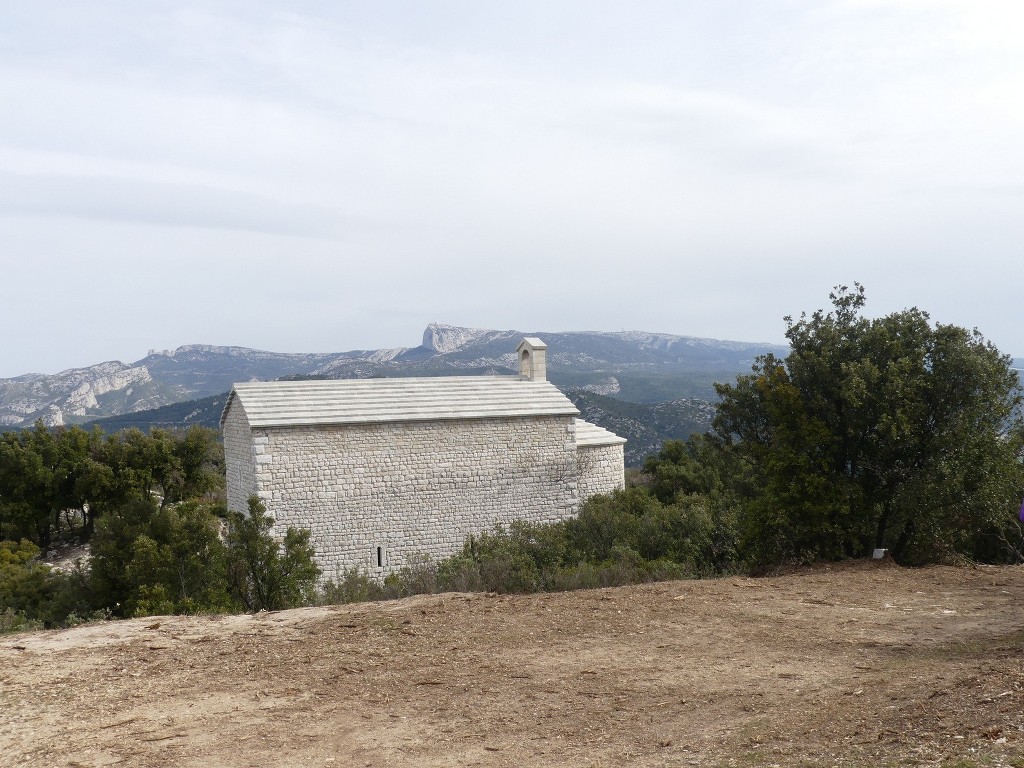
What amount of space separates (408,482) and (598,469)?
6091 mm

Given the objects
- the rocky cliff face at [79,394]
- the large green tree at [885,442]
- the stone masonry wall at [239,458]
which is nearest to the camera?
the large green tree at [885,442]

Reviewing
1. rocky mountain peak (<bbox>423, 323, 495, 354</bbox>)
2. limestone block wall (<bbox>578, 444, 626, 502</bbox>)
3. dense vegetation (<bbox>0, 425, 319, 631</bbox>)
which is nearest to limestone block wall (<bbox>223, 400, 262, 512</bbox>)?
dense vegetation (<bbox>0, 425, 319, 631</bbox>)

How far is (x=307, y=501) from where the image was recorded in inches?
803

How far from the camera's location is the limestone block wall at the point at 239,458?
20425mm

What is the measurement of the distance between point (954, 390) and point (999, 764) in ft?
28.4

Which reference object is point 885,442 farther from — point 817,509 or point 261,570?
point 261,570

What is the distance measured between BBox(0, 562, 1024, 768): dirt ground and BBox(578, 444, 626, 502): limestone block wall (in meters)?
13.6

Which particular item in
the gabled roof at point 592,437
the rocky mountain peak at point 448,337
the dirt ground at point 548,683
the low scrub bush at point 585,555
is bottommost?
the low scrub bush at point 585,555

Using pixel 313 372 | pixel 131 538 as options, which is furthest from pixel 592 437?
pixel 313 372

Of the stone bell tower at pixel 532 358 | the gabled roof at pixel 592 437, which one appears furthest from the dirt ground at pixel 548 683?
the stone bell tower at pixel 532 358

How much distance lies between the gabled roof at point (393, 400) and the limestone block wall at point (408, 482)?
0.24 m

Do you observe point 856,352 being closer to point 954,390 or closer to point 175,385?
point 954,390

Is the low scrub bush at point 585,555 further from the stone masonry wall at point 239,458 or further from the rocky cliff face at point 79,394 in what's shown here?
the rocky cliff face at point 79,394

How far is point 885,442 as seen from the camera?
12.1 meters
